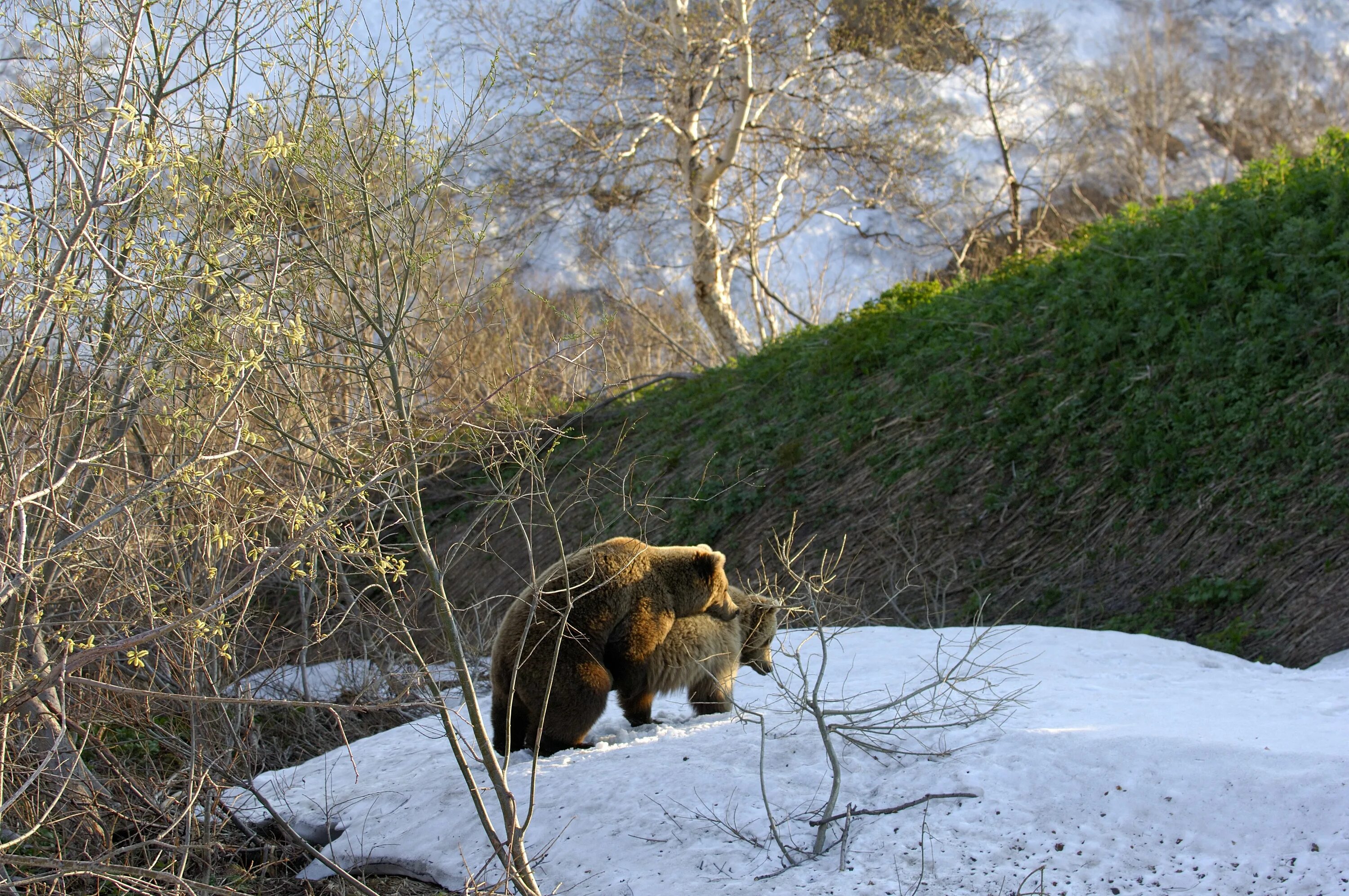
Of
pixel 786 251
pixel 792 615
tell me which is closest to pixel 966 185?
pixel 786 251

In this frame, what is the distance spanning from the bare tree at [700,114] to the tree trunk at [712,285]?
0.09ft

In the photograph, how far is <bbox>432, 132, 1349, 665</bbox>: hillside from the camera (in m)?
8.18

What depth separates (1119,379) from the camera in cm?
1001

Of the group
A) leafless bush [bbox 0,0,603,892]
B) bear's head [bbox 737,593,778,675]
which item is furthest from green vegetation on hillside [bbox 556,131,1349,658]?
leafless bush [bbox 0,0,603,892]

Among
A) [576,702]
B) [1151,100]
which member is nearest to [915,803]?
[576,702]

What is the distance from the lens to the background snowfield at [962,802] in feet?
12.5

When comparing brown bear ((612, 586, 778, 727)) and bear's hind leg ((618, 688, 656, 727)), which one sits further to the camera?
bear's hind leg ((618, 688, 656, 727))

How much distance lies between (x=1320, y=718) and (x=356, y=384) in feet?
15.2

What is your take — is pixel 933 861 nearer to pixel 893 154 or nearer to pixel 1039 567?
pixel 1039 567

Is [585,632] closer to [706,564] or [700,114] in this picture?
[706,564]

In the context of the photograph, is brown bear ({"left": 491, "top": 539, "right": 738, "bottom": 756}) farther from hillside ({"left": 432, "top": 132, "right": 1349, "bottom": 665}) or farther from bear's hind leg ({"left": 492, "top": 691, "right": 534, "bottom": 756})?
hillside ({"left": 432, "top": 132, "right": 1349, "bottom": 665})

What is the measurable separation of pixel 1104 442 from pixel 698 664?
18.8 ft

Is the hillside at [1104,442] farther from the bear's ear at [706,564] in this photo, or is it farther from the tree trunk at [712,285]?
the tree trunk at [712,285]

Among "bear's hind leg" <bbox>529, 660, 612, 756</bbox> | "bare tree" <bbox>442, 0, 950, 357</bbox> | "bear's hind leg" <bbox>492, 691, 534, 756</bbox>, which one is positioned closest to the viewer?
"bear's hind leg" <bbox>529, 660, 612, 756</bbox>
